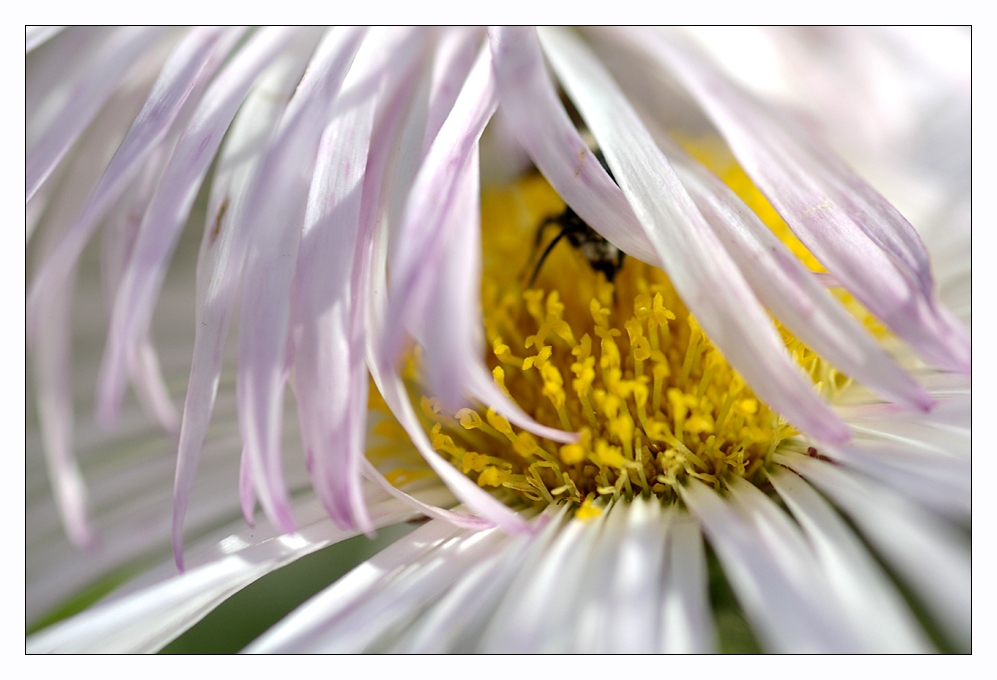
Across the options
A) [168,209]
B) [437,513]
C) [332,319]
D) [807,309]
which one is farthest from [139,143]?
[807,309]

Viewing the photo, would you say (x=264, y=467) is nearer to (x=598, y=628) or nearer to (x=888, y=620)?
(x=598, y=628)

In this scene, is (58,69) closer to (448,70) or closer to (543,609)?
(448,70)

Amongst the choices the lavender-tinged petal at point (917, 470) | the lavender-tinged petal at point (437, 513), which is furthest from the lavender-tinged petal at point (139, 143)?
the lavender-tinged petal at point (917, 470)

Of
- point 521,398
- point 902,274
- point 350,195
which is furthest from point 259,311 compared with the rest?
point 902,274

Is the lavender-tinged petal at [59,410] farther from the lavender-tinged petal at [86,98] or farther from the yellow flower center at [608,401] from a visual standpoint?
the yellow flower center at [608,401]

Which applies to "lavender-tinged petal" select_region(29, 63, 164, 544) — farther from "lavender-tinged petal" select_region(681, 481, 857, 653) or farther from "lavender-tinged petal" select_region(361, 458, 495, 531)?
"lavender-tinged petal" select_region(681, 481, 857, 653)
